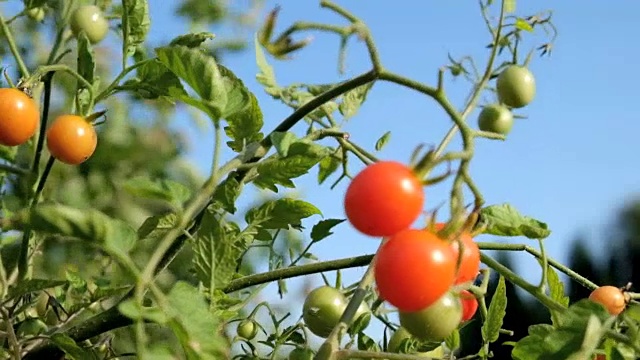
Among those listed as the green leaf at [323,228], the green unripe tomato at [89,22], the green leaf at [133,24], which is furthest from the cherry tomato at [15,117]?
the green leaf at [323,228]

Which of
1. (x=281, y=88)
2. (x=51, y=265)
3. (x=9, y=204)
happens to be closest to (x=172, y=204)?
(x=281, y=88)

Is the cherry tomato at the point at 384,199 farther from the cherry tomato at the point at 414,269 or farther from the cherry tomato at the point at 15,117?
the cherry tomato at the point at 15,117

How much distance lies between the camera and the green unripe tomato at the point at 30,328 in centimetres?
97

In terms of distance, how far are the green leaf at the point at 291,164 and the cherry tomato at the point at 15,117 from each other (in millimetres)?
432

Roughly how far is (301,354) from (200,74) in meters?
0.36

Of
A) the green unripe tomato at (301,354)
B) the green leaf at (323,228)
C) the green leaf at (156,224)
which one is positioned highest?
the green leaf at (156,224)

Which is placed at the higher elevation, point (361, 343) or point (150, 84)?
point (150, 84)

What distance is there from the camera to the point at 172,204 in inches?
22.9

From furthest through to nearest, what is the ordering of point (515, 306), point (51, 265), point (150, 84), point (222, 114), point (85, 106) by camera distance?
point (515, 306), point (51, 265), point (85, 106), point (150, 84), point (222, 114)

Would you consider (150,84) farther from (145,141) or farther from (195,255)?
(145,141)

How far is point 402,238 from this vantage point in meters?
0.54

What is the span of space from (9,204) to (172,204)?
0.77 metres

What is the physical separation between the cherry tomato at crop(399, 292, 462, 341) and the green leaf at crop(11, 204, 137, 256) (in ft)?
0.66

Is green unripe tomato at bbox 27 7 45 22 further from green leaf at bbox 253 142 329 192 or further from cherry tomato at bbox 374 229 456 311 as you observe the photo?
cherry tomato at bbox 374 229 456 311
